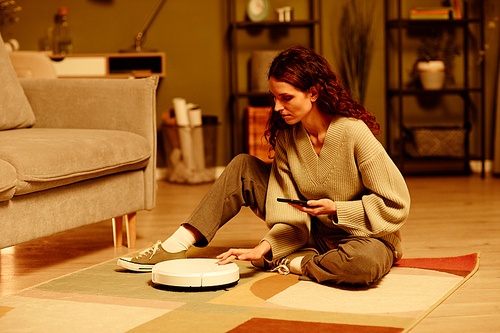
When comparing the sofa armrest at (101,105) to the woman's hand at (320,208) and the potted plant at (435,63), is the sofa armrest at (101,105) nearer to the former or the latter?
the woman's hand at (320,208)

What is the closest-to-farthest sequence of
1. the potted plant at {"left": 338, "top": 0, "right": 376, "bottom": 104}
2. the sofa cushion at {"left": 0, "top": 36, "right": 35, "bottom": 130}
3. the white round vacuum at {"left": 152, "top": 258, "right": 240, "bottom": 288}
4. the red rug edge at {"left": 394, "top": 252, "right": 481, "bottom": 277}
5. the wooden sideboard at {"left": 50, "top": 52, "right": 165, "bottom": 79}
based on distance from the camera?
the white round vacuum at {"left": 152, "top": 258, "right": 240, "bottom": 288}, the red rug edge at {"left": 394, "top": 252, "right": 481, "bottom": 277}, the sofa cushion at {"left": 0, "top": 36, "right": 35, "bottom": 130}, the wooden sideboard at {"left": 50, "top": 52, "right": 165, "bottom": 79}, the potted plant at {"left": 338, "top": 0, "right": 376, "bottom": 104}

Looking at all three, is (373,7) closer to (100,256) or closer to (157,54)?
(157,54)

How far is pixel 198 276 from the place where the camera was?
154 centimetres

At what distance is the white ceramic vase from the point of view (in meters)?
4.02

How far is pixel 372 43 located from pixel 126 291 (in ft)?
10.1

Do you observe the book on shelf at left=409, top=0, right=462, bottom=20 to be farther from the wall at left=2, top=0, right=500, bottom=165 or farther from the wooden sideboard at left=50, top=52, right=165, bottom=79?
the wooden sideboard at left=50, top=52, right=165, bottom=79

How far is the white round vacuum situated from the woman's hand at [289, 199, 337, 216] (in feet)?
0.80

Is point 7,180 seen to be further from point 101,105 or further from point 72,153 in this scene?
point 101,105

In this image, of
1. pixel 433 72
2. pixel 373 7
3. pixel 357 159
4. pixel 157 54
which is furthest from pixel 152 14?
pixel 357 159

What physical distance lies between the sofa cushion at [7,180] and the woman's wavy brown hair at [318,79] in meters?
0.72

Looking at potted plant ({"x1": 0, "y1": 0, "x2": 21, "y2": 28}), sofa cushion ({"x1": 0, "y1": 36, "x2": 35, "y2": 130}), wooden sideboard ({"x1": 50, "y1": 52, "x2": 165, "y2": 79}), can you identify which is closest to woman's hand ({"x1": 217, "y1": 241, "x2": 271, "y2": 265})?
sofa cushion ({"x1": 0, "y1": 36, "x2": 35, "y2": 130})

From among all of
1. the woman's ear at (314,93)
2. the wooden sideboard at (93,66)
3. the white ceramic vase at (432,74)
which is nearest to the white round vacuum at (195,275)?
the woman's ear at (314,93)

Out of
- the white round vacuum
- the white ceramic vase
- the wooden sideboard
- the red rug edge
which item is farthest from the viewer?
the white ceramic vase

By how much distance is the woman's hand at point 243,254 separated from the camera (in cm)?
161
